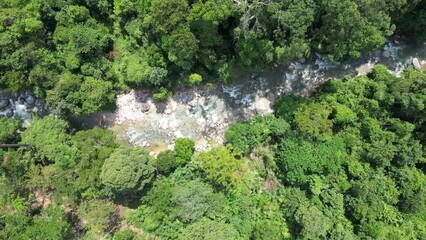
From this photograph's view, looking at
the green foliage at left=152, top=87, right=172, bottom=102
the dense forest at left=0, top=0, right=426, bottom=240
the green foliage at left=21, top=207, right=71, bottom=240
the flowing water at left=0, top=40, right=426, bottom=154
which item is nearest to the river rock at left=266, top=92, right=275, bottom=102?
the flowing water at left=0, top=40, right=426, bottom=154

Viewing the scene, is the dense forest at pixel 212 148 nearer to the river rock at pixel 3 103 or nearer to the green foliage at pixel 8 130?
the green foliage at pixel 8 130

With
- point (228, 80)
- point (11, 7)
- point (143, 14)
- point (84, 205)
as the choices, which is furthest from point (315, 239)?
point (11, 7)

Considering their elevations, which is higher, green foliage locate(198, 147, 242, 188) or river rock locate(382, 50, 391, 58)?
river rock locate(382, 50, 391, 58)

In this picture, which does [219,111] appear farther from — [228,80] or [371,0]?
[371,0]

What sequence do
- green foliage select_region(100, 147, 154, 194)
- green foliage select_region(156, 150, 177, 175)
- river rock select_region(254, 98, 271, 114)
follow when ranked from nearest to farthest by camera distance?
green foliage select_region(100, 147, 154, 194) < green foliage select_region(156, 150, 177, 175) < river rock select_region(254, 98, 271, 114)

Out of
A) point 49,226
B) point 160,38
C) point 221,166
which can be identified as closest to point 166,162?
point 221,166

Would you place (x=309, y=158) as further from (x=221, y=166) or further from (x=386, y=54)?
(x=386, y=54)

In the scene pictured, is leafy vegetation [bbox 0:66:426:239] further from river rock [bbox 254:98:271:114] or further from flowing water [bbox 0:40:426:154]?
flowing water [bbox 0:40:426:154]
